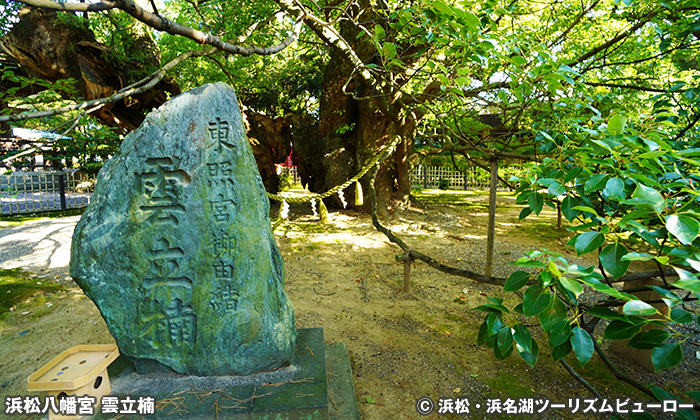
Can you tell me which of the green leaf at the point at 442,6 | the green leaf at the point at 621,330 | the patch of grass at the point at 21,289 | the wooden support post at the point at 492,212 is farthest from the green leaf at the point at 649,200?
the patch of grass at the point at 21,289

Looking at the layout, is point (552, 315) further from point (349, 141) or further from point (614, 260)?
point (349, 141)

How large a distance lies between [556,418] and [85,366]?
320 centimetres

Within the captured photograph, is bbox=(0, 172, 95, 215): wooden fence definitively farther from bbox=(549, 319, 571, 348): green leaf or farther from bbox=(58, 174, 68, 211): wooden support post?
bbox=(549, 319, 571, 348): green leaf

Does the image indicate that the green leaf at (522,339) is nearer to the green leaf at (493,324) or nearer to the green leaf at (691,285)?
the green leaf at (493,324)

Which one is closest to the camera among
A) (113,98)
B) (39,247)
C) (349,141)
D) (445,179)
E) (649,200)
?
(649,200)

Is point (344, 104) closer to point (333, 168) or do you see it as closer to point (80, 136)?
point (333, 168)

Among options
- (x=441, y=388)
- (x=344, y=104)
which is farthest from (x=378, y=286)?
(x=344, y=104)

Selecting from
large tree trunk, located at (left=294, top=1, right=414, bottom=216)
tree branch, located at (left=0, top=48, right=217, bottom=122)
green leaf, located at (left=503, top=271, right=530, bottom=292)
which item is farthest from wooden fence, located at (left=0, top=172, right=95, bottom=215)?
green leaf, located at (left=503, top=271, right=530, bottom=292)

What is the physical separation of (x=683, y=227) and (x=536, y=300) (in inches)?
21.6

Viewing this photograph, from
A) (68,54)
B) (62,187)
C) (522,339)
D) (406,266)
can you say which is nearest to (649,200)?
(522,339)

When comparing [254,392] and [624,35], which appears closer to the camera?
[254,392]

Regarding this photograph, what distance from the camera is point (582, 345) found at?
1.39m

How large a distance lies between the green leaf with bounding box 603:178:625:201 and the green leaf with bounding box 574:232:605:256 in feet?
0.52

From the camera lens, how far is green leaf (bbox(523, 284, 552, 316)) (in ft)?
4.80
